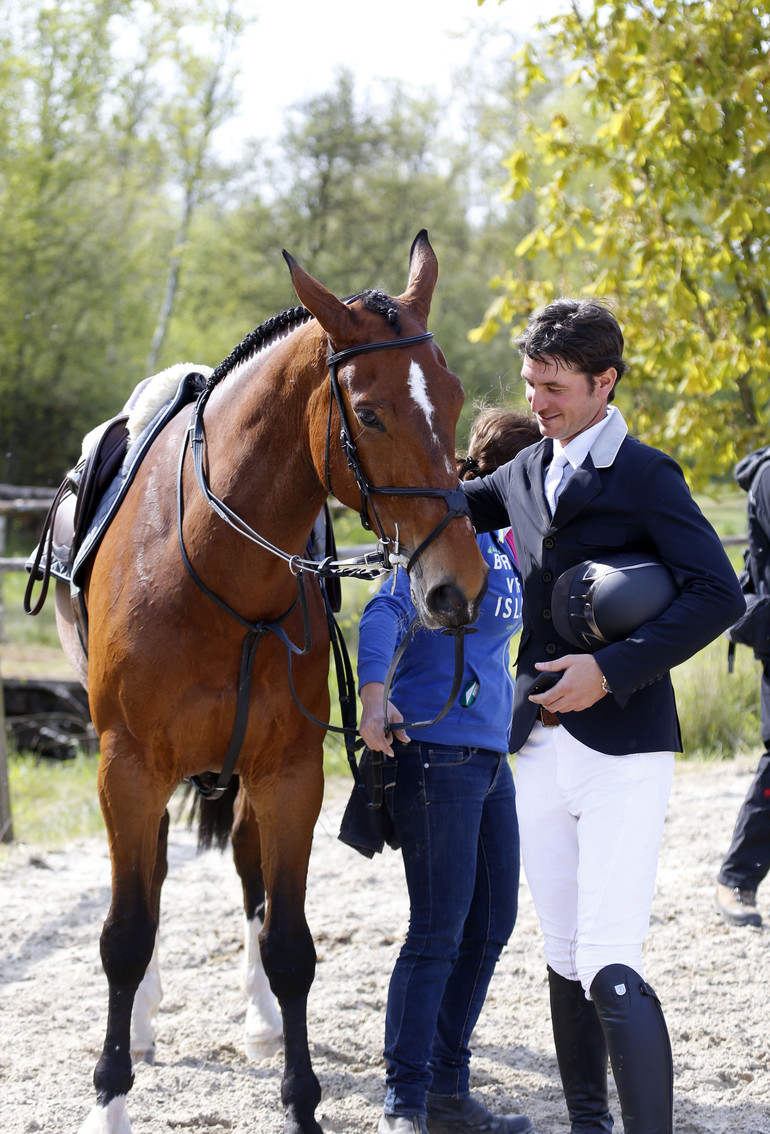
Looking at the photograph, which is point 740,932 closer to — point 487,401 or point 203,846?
point 203,846

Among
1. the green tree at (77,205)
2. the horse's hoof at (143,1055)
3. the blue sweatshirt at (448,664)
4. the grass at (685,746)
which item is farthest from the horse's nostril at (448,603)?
the green tree at (77,205)

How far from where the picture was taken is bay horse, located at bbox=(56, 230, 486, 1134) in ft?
6.87

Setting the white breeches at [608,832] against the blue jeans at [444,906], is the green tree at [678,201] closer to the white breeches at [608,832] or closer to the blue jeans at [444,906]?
the blue jeans at [444,906]

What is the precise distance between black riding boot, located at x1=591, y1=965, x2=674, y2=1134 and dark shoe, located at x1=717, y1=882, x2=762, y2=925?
2155mm

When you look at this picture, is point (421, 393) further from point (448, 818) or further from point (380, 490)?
point (448, 818)

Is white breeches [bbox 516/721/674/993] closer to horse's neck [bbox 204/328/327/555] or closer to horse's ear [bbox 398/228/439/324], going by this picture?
horse's neck [bbox 204/328/327/555]

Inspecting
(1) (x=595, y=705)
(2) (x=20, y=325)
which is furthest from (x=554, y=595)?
(2) (x=20, y=325)

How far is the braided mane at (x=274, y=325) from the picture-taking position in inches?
85.2

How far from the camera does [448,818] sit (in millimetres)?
2441

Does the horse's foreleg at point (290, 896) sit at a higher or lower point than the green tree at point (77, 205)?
lower

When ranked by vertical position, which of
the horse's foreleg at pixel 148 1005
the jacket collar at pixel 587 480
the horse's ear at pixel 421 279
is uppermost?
the horse's ear at pixel 421 279

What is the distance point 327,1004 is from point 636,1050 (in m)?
1.65

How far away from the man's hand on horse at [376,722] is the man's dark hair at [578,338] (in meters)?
0.90

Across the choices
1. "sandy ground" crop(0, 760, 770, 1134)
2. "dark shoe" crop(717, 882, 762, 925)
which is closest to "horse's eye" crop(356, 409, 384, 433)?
"sandy ground" crop(0, 760, 770, 1134)
